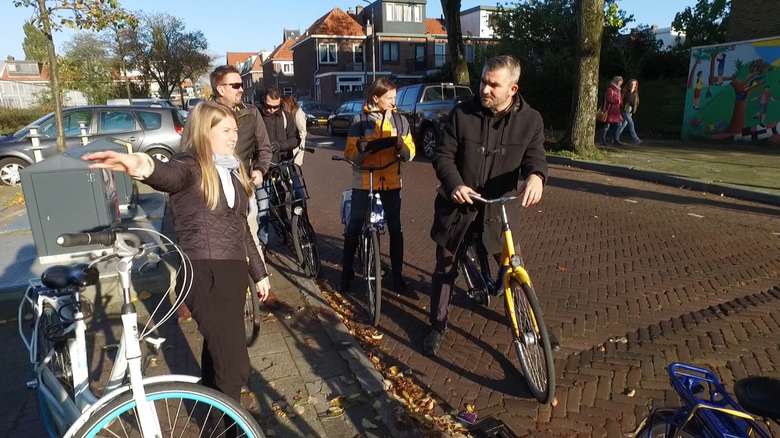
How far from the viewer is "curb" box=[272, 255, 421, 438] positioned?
285cm

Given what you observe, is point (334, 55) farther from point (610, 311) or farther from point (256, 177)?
point (610, 311)

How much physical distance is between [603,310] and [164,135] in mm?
9982

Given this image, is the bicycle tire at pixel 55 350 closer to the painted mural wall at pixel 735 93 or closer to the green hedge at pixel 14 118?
the painted mural wall at pixel 735 93

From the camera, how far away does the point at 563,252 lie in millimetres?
5672

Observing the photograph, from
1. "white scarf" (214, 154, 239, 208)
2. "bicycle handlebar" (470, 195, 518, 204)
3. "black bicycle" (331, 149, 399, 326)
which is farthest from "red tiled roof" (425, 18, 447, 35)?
"white scarf" (214, 154, 239, 208)

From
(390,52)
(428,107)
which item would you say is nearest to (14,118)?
(428,107)

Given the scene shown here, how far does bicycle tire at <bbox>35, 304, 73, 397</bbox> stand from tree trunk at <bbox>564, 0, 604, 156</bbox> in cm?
1179

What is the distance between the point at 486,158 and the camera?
10.8 ft

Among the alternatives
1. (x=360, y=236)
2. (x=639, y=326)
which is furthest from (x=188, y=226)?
(x=639, y=326)

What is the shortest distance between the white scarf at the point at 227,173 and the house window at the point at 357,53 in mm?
47842

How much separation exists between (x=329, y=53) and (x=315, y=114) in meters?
21.0

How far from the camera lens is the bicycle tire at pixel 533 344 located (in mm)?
2814

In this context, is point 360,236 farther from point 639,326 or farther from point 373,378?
point 639,326

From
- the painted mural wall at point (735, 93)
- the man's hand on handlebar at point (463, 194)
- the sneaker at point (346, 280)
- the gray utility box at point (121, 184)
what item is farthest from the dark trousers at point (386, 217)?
the painted mural wall at point (735, 93)
